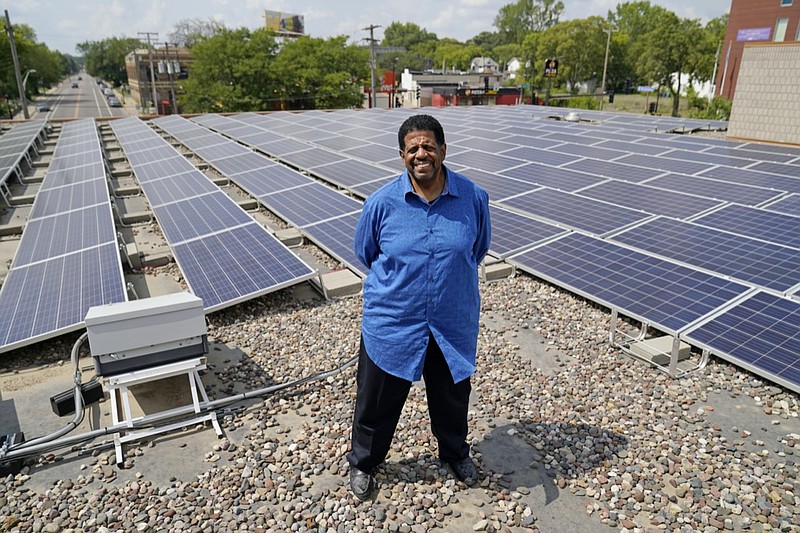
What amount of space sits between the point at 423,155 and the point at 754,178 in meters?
11.1

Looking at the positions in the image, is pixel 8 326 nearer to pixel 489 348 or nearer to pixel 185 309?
pixel 185 309

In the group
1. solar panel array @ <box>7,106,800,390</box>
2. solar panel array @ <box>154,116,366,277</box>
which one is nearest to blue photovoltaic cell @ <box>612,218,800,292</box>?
solar panel array @ <box>7,106,800,390</box>

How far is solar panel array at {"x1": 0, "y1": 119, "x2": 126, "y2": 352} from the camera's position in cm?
599

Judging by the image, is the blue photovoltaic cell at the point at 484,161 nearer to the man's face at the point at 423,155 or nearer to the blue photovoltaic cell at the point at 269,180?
the blue photovoltaic cell at the point at 269,180

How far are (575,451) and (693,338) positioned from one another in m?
2.06

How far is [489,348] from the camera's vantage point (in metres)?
5.92

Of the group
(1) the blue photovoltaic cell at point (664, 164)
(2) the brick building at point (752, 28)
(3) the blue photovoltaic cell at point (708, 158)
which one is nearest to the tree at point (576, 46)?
(2) the brick building at point (752, 28)

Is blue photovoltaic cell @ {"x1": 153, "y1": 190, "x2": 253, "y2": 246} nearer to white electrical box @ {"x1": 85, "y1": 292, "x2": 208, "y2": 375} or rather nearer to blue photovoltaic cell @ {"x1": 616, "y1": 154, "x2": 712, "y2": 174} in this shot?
white electrical box @ {"x1": 85, "y1": 292, "x2": 208, "y2": 375}

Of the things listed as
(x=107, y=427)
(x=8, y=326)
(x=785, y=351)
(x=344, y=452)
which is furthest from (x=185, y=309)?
(x=785, y=351)

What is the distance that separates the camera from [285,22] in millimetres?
111562

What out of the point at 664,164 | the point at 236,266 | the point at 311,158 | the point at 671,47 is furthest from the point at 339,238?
the point at 671,47

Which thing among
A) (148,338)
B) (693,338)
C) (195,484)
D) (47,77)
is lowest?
(195,484)

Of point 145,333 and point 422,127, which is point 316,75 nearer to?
point 145,333

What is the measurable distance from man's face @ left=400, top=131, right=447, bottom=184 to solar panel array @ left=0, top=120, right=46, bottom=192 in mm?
14695
